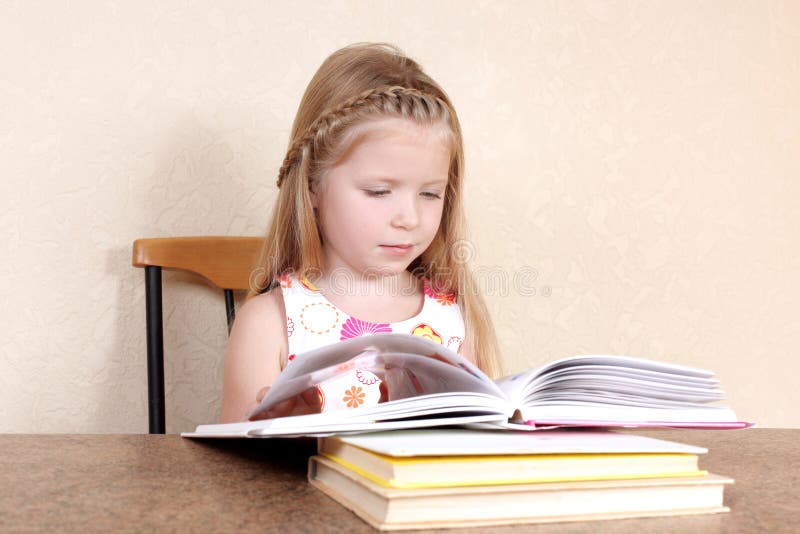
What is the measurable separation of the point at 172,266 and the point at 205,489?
2.53 ft

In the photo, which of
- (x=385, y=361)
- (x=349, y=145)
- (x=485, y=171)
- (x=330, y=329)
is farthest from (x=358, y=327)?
(x=385, y=361)

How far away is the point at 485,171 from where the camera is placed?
1.50m

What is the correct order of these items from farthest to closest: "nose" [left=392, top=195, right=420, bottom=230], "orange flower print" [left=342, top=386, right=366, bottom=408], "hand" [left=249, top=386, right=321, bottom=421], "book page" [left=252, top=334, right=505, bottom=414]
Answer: "orange flower print" [left=342, top=386, right=366, bottom=408] → "nose" [left=392, top=195, right=420, bottom=230] → "hand" [left=249, top=386, right=321, bottom=421] → "book page" [left=252, top=334, right=505, bottom=414]

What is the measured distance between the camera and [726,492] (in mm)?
543

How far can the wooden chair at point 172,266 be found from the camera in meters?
1.22

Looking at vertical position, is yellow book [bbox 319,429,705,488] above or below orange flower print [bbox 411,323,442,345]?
above

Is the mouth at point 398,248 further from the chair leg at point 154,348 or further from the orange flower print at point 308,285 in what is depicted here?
the chair leg at point 154,348

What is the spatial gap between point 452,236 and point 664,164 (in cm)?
57

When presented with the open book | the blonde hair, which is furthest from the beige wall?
the open book

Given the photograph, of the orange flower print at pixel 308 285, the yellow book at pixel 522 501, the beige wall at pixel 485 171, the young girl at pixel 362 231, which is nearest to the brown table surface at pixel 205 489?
the yellow book at pixel 522 501

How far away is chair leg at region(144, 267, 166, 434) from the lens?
122cm

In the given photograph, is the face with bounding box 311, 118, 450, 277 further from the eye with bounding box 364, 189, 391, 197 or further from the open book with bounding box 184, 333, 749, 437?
the open book with bounding box 184, 333, 749, 437

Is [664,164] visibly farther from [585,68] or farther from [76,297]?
[76,297]

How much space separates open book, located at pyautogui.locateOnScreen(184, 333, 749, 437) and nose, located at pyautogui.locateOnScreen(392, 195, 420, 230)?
1.58 feet
